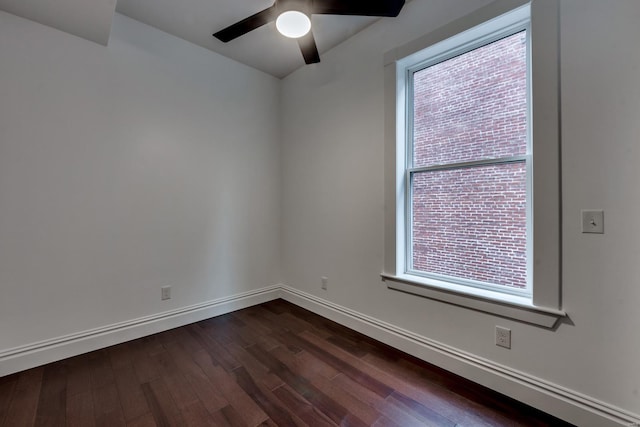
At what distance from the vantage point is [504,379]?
1.69m

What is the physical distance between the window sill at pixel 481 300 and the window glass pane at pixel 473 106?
926 millimetres

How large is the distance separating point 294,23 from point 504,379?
262 cm

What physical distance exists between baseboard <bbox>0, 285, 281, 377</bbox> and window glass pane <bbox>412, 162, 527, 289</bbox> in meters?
2.06

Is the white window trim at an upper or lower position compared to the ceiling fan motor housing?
lower

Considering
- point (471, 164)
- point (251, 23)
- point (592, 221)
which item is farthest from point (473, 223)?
point (251, 23)

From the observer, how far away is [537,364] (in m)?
1.58

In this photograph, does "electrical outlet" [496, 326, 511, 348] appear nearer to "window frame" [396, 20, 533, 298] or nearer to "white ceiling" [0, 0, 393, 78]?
"window frame" [396, 20, 533, 298]

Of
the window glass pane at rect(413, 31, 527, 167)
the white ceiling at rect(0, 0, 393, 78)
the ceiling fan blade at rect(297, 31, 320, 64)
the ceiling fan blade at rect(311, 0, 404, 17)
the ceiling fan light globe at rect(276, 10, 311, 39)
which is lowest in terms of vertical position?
the window glass pane at rect(413, 31, 527, 167)

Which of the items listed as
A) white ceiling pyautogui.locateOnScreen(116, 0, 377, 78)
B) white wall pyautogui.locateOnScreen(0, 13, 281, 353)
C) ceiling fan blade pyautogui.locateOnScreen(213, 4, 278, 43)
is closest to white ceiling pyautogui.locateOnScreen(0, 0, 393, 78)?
white ceiling pyautogui.locateOnScreen(116, 0, 377, 78)

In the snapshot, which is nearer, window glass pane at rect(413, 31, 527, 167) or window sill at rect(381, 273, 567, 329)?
window sill at rect(381, 273, 567, 329)

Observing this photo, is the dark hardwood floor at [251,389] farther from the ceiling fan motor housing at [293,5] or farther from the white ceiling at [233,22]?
the white ceiling at [233,22]

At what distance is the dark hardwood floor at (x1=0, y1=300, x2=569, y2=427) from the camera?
59.7 inches

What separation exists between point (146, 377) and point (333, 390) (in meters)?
1.29

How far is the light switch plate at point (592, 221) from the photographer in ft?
4.56
